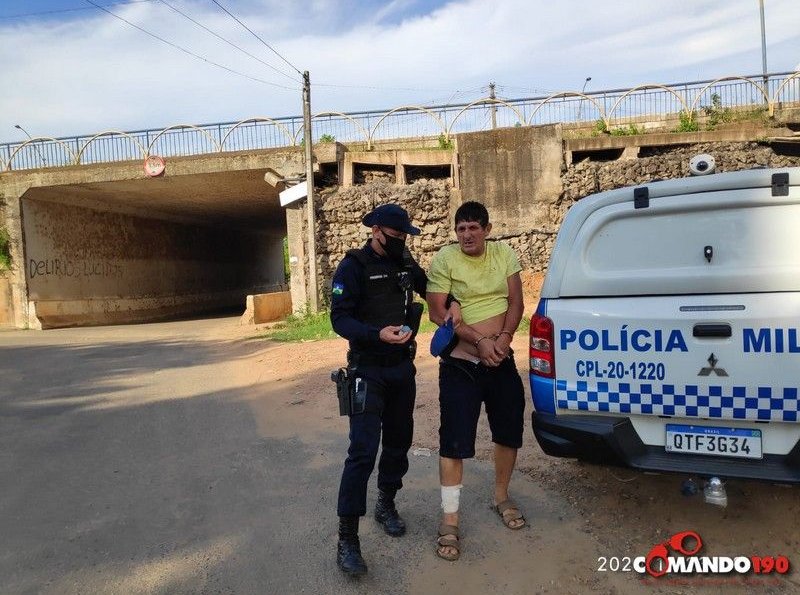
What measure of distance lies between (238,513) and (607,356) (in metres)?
2.35

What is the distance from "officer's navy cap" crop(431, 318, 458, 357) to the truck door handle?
3.66ft

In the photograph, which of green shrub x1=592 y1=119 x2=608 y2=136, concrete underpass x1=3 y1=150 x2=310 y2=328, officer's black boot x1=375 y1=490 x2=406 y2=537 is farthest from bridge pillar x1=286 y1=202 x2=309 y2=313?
officer's black boot x1=375 y1=490 x2=406 y2=537

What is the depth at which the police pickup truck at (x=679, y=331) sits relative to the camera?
7.58 ft

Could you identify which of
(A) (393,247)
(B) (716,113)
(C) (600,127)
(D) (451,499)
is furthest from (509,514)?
(B) (716,113)

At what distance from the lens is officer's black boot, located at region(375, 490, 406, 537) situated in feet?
9.82

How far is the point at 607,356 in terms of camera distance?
2.58m

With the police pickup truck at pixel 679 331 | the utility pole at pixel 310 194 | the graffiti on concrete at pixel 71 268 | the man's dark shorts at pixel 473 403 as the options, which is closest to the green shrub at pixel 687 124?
the utility pole at pixel 310 194

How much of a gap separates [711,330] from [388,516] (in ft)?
6.26

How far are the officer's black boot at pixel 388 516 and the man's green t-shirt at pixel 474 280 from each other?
1.10 meters

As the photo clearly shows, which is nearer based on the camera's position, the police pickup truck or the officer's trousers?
the police pickup truck

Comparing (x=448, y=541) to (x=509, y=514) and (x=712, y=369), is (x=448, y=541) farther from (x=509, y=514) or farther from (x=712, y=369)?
(x=712, y=369)

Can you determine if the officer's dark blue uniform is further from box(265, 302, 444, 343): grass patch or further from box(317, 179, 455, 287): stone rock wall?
box(317, 179, 455, 287): stone rock wall

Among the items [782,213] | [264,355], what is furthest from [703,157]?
[264,355]

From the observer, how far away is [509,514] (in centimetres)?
305
